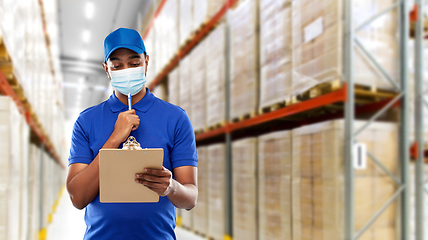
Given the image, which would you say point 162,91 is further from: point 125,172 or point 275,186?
point 125,172

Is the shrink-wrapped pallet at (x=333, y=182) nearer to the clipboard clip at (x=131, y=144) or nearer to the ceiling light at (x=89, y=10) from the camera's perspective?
the clipboard clip at (x=131, y=144)

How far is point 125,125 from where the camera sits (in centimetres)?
131

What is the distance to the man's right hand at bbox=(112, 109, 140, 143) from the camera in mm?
1300

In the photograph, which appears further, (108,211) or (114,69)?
(114,69)

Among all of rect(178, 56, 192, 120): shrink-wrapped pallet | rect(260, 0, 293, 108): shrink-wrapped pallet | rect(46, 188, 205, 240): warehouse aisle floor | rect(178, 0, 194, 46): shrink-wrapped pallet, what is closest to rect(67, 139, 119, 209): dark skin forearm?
rect(260, 0, 293, 108): shrink-wrapped pallet

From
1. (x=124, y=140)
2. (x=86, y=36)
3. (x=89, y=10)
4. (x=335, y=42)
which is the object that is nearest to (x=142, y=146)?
(x=124, y=140)

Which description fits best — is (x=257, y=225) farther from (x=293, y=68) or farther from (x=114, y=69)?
(x=114, y=69)

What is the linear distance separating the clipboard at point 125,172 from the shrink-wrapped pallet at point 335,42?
2.82 m

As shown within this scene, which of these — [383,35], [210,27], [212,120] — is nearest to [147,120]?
[383,35]

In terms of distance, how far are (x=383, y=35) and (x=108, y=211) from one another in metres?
3.66

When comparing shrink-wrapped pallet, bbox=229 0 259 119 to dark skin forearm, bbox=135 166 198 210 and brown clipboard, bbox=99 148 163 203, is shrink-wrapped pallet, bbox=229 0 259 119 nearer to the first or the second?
dark skin forearm, bbox=135 166 198 210

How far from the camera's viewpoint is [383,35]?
4.00 m

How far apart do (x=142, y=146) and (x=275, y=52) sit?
3.49 meters

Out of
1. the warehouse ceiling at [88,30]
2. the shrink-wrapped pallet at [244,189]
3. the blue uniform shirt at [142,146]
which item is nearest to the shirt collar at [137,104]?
the blue uniform shirt at [142,146]
